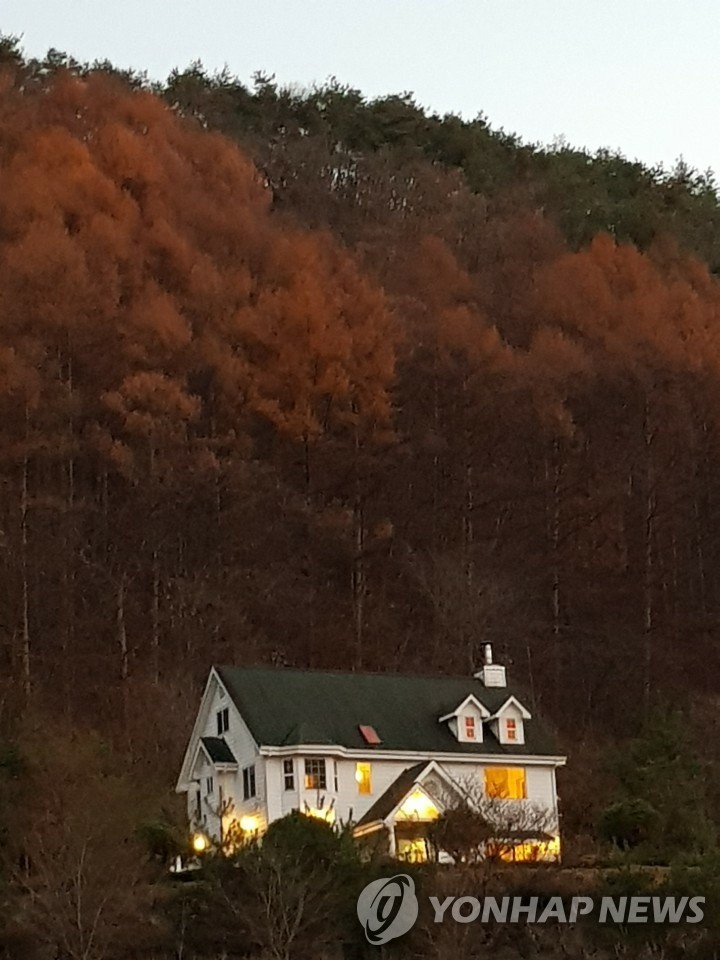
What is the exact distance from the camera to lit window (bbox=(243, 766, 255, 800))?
1216 inches

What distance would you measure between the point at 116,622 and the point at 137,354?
27.7 ft

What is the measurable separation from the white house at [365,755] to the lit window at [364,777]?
0.07 ft

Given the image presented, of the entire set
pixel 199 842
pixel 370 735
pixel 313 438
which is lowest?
pixel 199 842

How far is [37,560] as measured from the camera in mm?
38625

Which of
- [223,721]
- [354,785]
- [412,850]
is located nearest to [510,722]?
[354,785]

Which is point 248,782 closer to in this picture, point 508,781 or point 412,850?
point 412,850

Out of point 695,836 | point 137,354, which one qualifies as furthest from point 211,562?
point 695,836

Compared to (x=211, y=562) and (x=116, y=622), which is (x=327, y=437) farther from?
(x=116, y=622)

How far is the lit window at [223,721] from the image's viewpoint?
105ft

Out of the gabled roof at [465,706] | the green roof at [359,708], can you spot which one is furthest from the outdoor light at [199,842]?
the gabled roof at [465,706]

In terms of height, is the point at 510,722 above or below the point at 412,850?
above

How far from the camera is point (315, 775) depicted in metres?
30.6

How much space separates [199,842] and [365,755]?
14.4 feet

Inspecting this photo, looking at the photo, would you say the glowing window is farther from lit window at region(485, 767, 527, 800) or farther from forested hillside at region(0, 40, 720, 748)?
forested hillside at region(0, 40, 720, 748)
